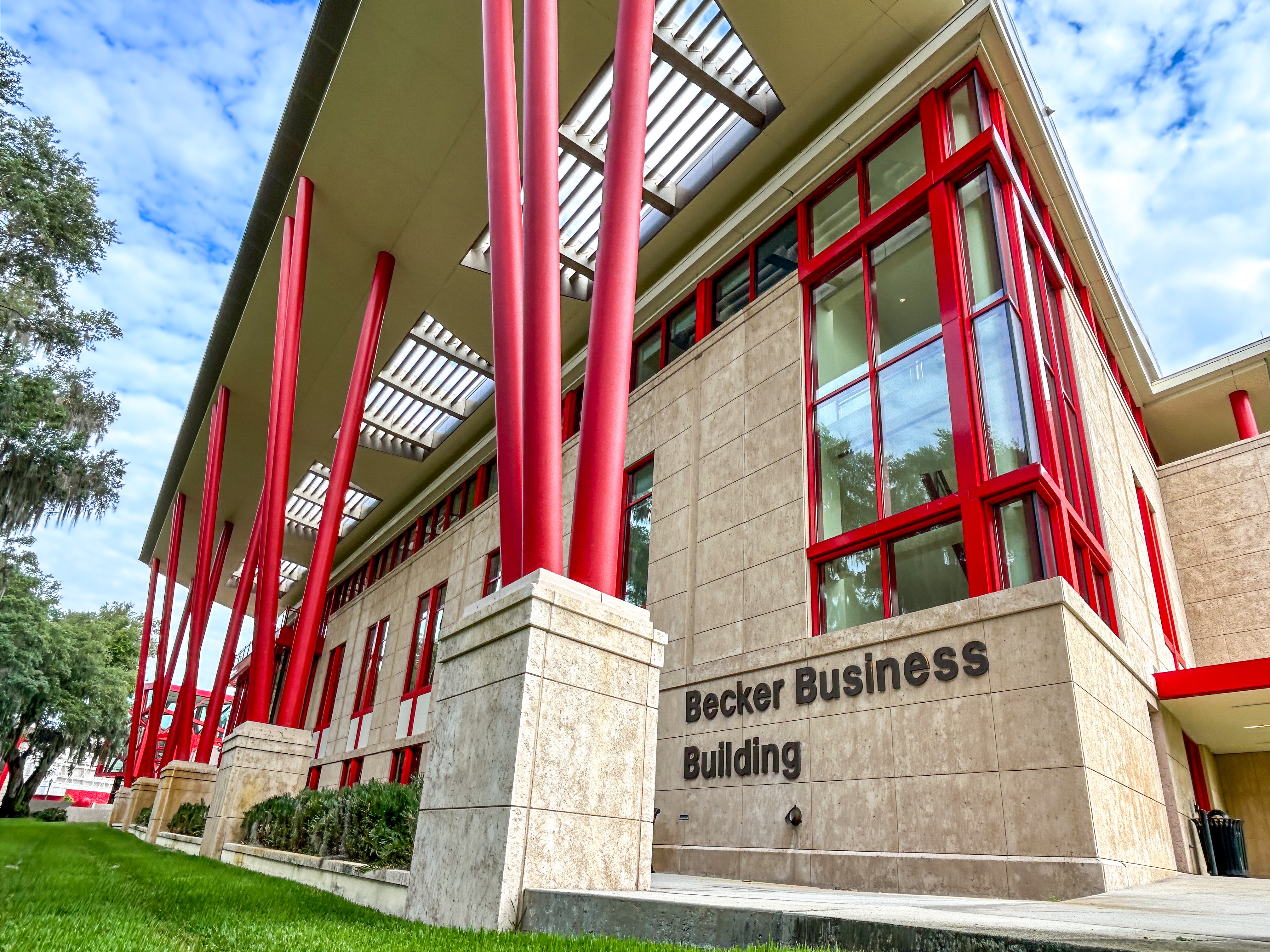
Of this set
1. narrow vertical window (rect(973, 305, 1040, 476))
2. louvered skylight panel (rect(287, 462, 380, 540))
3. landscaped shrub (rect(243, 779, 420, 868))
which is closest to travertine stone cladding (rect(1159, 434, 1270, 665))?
narrow vertical window (rect(973, 305, 1040, 476))

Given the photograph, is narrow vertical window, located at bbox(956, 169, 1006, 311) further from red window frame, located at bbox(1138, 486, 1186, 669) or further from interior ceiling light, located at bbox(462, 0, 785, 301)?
red window frame, located at bbox(1138, 486, 1186, 669)

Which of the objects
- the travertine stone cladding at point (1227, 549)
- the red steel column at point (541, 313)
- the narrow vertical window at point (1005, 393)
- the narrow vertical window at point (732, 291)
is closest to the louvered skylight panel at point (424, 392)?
the narrow vertical window at point (732, 291)

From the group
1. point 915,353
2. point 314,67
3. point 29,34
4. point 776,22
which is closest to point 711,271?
point 776,22

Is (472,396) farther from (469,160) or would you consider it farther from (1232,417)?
Answer: (1232,417)

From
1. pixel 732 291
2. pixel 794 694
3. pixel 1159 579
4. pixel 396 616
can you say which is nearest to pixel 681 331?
pixel 732 291

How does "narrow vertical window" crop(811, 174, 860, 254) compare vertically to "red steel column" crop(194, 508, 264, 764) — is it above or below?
above

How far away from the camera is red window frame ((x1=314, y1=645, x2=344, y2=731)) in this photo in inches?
1337

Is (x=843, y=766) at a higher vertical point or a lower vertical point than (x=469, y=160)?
lower

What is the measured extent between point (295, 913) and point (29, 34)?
21645mm

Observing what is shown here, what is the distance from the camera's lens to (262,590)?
16.7 metres

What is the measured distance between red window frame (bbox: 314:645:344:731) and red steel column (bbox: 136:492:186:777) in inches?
237

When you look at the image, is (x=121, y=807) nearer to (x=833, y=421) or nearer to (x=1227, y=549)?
(x=833, y=421)

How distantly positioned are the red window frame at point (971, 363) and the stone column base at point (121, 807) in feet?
112

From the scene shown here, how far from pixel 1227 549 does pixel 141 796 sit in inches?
1475
